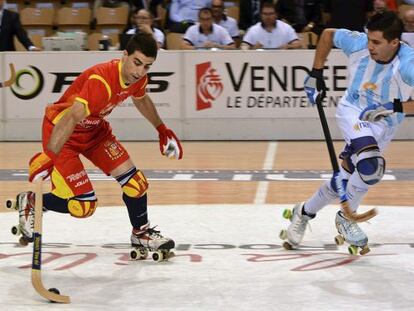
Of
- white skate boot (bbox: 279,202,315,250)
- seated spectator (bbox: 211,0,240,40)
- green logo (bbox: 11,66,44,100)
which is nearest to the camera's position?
white skate boot (bbox: 279,202,315,250)

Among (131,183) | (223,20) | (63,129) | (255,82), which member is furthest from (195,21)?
(63,129)

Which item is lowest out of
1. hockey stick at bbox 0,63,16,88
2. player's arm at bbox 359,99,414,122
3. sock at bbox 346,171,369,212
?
hockey stick at bbox 0,63,16,88

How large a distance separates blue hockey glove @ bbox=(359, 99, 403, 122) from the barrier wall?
22.0 feet

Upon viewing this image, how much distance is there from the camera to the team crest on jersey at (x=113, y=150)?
7.02m

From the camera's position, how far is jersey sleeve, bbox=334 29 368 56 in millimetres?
7129

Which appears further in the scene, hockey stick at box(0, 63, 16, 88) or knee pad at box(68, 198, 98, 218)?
hockey stick at box(0, 63, 16, 88)

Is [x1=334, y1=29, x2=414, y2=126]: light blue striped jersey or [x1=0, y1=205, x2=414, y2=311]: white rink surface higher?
[x1=334, y1=29, x2=414, y2=126]: light blue striped jersey

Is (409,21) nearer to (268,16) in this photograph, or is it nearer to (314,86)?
(268,16)

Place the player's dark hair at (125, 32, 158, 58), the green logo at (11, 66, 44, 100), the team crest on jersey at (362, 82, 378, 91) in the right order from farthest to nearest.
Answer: the green logo at (11, 66, 44, 100), the team crest on jersey at (362, 82, 378, 91), the player's dark hair at (125, 32, 158, 58)

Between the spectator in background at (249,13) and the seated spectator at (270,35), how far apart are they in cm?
132

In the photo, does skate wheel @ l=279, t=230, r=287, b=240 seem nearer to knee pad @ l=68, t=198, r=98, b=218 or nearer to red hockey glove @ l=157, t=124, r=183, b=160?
red hockey glove @ l=157, t=124, r=183, b=160

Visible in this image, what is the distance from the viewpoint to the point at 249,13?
50.2 feet

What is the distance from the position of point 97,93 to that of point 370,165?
1897mm

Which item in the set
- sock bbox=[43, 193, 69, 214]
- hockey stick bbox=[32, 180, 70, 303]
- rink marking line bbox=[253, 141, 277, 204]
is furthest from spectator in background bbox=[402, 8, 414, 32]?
hockey stick bbox=[32, 180, 70, 303]
